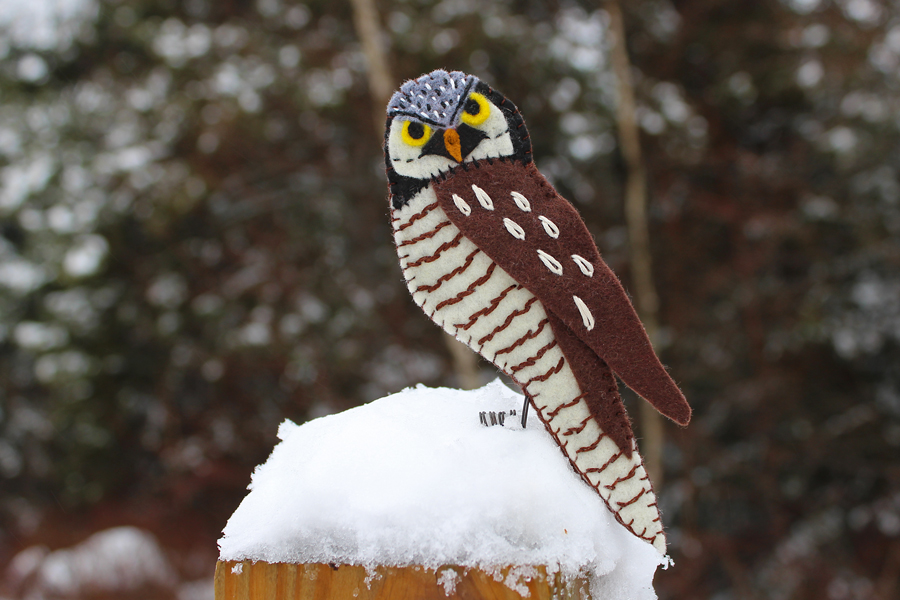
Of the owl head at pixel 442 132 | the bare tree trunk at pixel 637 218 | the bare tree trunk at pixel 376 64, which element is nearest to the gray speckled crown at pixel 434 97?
the owl head at pixel 442 132

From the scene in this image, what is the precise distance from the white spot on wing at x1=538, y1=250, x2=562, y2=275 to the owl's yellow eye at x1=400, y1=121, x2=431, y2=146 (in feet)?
0.85

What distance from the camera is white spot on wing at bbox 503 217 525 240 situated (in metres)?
0.86

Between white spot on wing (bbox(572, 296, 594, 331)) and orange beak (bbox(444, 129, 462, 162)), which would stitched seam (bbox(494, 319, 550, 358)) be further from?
orange beak (bbox(444, 129, 462, 162))

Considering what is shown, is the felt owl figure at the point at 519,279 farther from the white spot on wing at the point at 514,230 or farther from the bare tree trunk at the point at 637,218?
the bare tree trunk at the point at 637,218

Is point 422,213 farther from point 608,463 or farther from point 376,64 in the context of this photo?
point 376,64

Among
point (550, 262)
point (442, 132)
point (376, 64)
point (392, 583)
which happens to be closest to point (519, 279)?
point (550, 262)

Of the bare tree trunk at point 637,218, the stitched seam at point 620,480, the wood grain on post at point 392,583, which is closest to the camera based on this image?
the wood grain on post at point 392,583

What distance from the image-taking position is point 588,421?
0.83 meters

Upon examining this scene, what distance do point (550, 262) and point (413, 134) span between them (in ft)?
0.97

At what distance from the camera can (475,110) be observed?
3.05 ft

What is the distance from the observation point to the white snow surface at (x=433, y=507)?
0.72m

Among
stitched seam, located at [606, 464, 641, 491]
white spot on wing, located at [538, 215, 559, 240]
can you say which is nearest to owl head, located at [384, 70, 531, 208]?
white spot on wing, located at [538, 215, 559, 240]

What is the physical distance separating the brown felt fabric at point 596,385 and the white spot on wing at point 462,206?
0.19 meters

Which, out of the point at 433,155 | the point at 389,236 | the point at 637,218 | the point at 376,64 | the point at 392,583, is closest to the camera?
the point at 392,583
